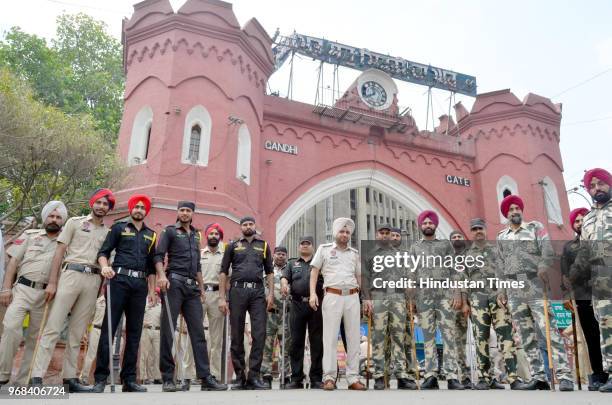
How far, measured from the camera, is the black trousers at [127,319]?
15.4 feet

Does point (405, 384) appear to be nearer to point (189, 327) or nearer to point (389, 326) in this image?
point (389, 326)

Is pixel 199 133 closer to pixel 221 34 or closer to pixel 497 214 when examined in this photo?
pixel 221 34

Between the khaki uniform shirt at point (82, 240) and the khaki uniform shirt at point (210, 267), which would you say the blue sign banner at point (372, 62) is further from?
the khaki uniform shirt at point (82, 240)

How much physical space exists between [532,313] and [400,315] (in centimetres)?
138

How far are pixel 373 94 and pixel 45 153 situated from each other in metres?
10.0

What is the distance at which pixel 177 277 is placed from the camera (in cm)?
519

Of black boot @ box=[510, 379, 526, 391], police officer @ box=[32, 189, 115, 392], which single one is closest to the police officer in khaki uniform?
police officer @ box=[32, 189, 115, 392]

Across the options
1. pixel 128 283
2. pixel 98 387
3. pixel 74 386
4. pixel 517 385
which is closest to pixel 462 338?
pixel 517 385

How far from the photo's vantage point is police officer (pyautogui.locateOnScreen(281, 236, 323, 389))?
566 cm

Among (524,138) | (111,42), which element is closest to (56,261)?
(524,138)

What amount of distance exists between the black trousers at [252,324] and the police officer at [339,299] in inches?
25.7

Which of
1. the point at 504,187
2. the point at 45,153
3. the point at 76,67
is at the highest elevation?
the point at 76,67

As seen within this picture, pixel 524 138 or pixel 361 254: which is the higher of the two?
pixel 524 138

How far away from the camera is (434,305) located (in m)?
5.51
